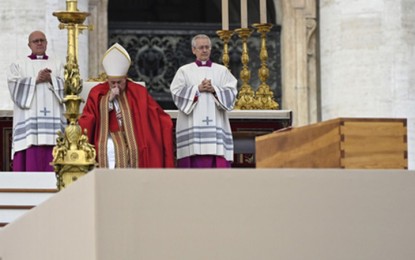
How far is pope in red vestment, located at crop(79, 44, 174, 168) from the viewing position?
1207 centimetres

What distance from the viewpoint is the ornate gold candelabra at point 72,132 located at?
390 inches

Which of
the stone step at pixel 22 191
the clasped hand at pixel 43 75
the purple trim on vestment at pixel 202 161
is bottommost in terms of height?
the stone step at pixel 22 191

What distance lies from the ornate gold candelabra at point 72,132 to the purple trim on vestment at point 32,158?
2.87 metres

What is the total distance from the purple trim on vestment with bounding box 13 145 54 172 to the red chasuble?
873mm

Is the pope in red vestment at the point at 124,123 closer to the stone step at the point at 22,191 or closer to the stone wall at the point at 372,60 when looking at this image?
the stone step at the point at 22,191

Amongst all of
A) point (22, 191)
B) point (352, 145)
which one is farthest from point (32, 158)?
point (352, 145)

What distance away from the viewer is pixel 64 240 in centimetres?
585

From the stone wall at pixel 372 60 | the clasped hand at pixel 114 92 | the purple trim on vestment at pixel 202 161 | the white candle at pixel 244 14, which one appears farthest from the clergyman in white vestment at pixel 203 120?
the stone wall at pixel 372 60

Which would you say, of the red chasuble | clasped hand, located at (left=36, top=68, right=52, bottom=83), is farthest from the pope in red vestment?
clasped hand, located at (left=36, top=68, right=52, bottom=83)

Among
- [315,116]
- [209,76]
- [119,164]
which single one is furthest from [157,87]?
[119,164]

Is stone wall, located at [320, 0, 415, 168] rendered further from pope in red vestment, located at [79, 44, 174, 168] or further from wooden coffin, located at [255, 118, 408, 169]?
wooden coffin, located at [255, 118, 408, 169]

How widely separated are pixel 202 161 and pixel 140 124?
4.01 feet

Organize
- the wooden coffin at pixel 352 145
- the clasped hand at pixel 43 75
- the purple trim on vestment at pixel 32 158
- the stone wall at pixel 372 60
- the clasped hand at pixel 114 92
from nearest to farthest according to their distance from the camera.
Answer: the wooden coffin at pixel 352 145 → the clasped hand at pixel 114 92 → the purple trim on vestment at pixel 32 158 → the clasped hand at pixel 43 75 → the stone wall at pixel 372 60

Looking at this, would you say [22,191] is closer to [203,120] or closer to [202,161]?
[202,161]
